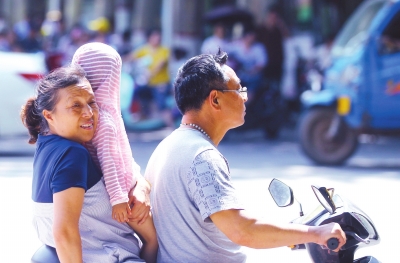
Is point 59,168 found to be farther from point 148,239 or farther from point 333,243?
point 333,243

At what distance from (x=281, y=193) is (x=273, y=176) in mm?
5927

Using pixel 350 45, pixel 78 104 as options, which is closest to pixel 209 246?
pixel 78 104

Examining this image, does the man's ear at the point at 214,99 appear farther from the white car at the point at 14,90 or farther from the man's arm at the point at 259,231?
the white car at the point at 14,90

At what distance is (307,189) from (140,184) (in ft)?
16.6

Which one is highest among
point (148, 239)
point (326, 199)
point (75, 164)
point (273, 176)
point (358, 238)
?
point (75, 164)

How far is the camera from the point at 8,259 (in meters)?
4.89

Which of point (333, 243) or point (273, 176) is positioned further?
point (273, 176)

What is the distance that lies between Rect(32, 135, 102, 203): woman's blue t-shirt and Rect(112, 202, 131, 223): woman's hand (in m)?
0.12

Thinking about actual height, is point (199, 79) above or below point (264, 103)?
above

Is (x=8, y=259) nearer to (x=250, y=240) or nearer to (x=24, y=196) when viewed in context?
(x=24, y=196)

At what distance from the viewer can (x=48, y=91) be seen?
106 inches

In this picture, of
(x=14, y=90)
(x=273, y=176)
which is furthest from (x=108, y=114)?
(x=14, y=90)

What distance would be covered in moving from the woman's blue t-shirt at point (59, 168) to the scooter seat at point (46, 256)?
0.18 meters

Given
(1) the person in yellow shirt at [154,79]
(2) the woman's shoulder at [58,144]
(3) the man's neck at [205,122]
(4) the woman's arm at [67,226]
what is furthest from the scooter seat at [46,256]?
(1) the person in yellow shirt at [154,79]
